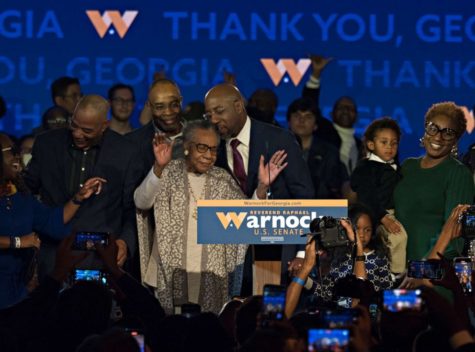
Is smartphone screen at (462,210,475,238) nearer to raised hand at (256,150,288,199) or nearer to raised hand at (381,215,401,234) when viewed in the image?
raised hand at (381,215,401,234)

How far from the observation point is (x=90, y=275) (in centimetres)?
709

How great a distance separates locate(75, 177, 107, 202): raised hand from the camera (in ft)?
28.7

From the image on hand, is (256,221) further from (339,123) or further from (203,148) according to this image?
(339,123)

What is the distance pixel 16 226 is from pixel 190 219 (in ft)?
3.33

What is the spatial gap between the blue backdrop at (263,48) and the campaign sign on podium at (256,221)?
4243mm

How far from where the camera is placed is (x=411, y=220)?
8.98m

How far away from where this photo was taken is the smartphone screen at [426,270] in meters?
6.93

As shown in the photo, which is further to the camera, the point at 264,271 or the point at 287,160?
the point at 287,160

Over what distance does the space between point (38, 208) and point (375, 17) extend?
487cm

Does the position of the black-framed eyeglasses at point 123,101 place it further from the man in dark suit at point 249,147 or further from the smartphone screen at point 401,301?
the smartphone screen at point 401,301

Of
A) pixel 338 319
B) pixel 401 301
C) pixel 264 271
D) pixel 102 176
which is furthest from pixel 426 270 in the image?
pixel 102 176

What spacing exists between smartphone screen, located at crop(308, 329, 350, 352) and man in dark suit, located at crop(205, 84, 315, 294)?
3677 mm

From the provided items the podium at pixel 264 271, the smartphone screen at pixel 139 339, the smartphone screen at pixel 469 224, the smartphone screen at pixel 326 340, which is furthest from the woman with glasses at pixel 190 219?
the smartphone screen at pixel 326 340

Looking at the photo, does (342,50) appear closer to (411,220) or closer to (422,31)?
(422,31)
